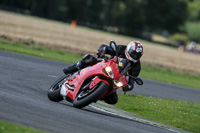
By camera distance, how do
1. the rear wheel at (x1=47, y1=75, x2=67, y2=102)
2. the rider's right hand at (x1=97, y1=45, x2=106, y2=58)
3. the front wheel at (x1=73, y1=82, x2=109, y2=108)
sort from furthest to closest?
the rear wheel at (x1=47, y1=75, x2=67, y2=102)
the rider's right hand at (x1=97, y1=45, x2=106, y2=58)
the front wheel at (x1=73, y1=82, x2=109, y2=108)

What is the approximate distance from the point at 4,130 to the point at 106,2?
382 ft

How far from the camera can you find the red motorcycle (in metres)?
8.89

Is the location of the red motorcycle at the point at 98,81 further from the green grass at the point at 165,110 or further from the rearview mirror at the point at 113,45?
the green grass at the point at 165,110

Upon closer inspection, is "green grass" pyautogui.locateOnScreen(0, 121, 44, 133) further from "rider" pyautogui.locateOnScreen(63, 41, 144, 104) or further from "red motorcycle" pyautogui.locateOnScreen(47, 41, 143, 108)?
"rider" pyautogui.locateOnScreen(63, 41, 144, 104)

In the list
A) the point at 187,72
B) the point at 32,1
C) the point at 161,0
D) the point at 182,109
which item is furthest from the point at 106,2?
the point at 182,109

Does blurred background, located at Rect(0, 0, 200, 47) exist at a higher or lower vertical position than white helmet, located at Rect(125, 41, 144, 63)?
lower

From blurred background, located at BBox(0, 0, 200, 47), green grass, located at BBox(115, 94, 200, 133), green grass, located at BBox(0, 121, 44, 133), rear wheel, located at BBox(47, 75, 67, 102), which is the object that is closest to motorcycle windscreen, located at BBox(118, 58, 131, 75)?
rear wheel, located at BBox(47, 75, 67, 102)

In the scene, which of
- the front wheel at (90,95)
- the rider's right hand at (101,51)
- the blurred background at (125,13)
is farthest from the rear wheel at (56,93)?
the blurred background at (125,13)

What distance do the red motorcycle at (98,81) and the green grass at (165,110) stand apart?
233 cm

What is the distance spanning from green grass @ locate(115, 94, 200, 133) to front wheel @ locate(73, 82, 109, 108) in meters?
2.64

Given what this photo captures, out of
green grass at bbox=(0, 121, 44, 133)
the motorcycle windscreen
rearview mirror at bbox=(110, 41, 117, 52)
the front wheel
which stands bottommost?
the front wheel

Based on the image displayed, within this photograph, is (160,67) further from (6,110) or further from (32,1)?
(32,1)

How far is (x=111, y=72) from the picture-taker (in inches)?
352

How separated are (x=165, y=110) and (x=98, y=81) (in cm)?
396
